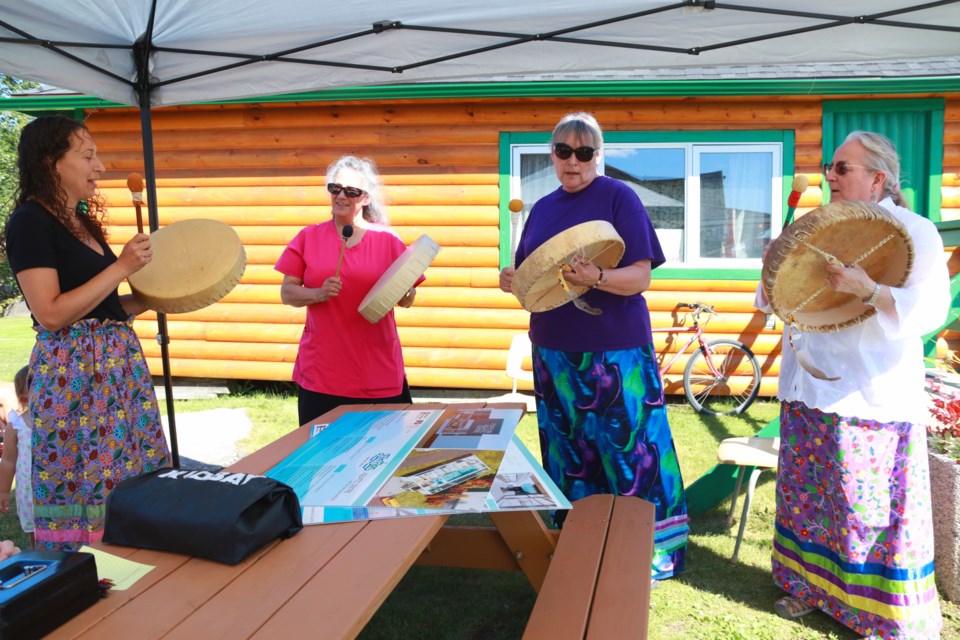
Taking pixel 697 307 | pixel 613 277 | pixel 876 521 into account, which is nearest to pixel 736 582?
pixel 876 521

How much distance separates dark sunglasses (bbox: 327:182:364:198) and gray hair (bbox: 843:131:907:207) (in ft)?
5.92

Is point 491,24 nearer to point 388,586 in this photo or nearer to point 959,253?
point 388,586

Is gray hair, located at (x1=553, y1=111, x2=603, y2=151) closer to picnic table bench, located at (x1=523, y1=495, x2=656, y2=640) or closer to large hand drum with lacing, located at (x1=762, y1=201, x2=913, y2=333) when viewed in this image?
large hand drum with lacing, located at (x1=762, y1=201, x2=913, y2=333)

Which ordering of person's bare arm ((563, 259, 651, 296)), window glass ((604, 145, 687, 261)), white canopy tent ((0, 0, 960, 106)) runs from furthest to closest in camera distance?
window glass ((604, 145, 687, 261)) < white canopy tent ((0, 0, 960, 106)) < person's bare arm ((563, 259, 651, 296))

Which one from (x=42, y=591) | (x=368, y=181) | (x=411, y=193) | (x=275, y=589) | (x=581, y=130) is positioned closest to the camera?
(x=42, y=591)

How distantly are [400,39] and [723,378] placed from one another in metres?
4.22

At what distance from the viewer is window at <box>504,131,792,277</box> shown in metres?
5.93

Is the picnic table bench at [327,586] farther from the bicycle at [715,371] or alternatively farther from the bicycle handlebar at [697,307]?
the bicycle handlebar at [697,307]

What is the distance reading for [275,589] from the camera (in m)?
1.29

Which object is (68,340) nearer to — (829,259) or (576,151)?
(576,151)

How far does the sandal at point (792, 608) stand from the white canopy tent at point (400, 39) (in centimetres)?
215

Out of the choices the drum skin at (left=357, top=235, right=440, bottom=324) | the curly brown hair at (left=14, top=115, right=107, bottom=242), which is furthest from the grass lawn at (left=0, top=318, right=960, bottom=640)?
the curly brown hair at (left=14, top=115, right=107, bottom=242)

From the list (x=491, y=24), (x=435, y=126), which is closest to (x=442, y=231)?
(x=435, y=126)

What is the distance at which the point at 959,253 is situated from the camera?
574 centimetres
